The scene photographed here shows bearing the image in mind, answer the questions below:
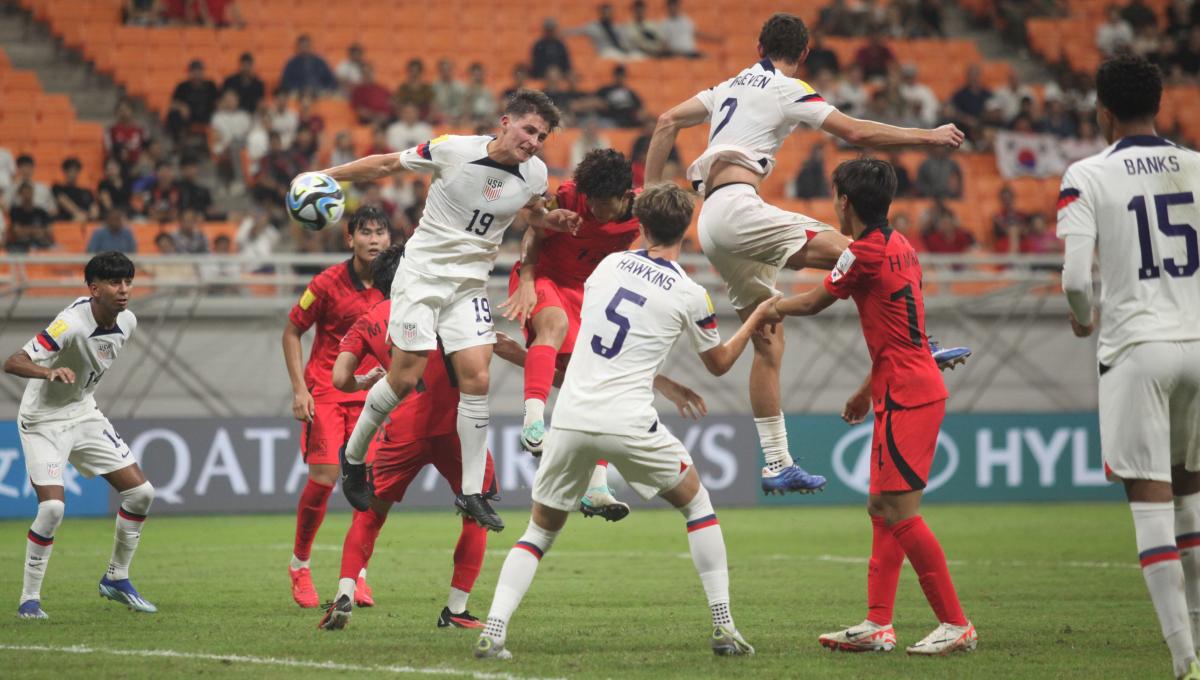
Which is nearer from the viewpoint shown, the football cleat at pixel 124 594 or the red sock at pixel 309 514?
the football cleat at pixel 124 594

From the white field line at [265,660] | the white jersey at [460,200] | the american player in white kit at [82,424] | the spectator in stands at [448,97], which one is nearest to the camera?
the white field line at [265,660]

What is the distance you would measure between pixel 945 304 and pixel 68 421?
41.7 ft

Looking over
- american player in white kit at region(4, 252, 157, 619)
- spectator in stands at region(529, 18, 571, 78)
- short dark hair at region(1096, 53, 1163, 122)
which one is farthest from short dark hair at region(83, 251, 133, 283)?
spectator in stands at region(529, 18, 571, 78)

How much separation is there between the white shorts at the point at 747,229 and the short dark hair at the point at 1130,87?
2.02 meters

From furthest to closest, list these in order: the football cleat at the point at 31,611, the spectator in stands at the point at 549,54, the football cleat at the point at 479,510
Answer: the spectator in stands at the point at 549,54, the football cleat at the point at 31,611, the football cleat at the point at 479,510

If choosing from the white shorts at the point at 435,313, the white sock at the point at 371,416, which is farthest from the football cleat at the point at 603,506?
the white sock at the point at 371,416

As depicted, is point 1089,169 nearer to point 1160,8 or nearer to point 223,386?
point 223,386

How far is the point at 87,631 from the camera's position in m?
8.11

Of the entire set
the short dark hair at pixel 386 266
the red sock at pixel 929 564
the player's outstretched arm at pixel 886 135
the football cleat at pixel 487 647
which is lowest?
the football cleat at pixel 487 647

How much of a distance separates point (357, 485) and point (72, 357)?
7.71ft

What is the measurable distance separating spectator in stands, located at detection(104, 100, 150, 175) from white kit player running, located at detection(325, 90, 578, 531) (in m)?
11.3

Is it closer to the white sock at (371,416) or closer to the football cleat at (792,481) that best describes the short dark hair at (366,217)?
the white sock at (371,416)

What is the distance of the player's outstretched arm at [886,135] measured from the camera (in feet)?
25.2

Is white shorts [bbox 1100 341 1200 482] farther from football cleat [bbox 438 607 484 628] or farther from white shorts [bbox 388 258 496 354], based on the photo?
football cleat [bbox 438 607 484 628]
